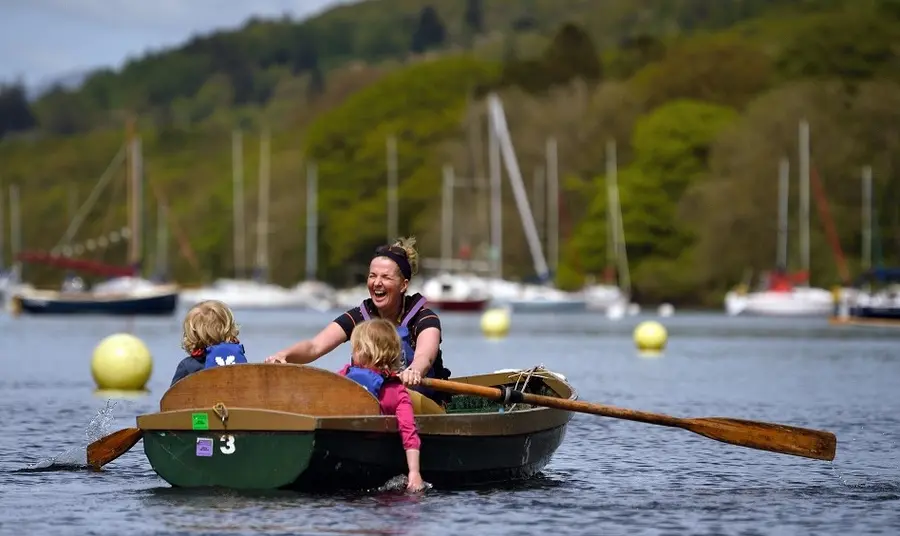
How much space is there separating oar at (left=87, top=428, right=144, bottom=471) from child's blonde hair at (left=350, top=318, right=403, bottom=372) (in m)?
2.79

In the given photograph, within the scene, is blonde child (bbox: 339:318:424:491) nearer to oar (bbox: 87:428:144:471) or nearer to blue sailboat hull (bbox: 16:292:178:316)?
oar (bbox: 87:428:144:471)

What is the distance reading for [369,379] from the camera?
15.7m

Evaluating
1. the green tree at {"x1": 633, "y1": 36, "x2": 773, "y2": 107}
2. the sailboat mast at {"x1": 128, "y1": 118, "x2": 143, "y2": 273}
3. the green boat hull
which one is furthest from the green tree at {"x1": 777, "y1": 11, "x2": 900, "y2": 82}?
the green boat hull

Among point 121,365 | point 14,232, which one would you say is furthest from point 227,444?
point 14,232

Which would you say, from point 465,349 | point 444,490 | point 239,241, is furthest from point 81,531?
point 239,241

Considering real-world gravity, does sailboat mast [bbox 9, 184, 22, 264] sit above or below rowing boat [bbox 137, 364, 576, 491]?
above

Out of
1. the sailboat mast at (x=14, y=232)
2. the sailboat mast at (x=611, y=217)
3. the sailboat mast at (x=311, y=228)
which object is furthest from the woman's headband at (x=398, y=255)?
the sailboat mast at (x=14, y=232)

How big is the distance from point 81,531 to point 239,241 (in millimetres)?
110515

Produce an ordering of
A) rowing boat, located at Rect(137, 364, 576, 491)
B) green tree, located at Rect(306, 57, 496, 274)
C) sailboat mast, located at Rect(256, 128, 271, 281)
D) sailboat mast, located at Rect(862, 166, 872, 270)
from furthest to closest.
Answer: green tree, located at Rect(306, 57, 496, 274), sailboat mast, located at Rect(256, 128, 271, 281), sailboat mast, located at Rect(862, 166, 872, 270), rowing boat, located at Rect(137, 364, 576, 491)

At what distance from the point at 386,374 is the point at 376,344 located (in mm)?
318

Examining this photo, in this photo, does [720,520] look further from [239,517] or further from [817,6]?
[817,6]

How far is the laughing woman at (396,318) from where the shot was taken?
16.5 m

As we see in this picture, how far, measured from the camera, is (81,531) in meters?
14.6

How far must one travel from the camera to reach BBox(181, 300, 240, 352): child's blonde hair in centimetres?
1611
